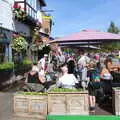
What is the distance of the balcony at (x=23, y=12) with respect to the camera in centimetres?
2575

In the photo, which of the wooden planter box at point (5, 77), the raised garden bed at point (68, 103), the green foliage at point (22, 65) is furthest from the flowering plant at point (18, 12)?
the raised garden bed at point (68, 103)

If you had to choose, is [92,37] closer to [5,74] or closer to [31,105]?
[31,105]

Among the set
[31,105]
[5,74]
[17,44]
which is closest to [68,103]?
[31,105]

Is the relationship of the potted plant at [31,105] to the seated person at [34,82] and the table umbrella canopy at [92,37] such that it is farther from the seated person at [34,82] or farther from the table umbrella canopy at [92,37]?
the table umbrella canopy at [92,37]

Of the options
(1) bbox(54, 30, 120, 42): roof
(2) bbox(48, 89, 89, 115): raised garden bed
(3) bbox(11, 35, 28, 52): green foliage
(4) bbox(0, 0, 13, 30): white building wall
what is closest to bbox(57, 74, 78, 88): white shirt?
(2) bbox(48, 89, 89, 115): raised garden bed

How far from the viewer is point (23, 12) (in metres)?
26.8

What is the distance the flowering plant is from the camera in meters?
25.6

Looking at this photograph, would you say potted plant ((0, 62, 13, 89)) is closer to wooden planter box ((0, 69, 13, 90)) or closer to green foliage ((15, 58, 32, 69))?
wooden planter box ((0, 69, 13, 90))

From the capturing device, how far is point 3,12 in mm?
23156

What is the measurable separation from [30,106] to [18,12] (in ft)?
50.9

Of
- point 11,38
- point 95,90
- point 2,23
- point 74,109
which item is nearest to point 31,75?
point 95,90

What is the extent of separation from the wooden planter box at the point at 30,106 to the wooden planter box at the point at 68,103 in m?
0.19

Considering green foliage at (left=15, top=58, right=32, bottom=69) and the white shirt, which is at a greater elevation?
green foliage at (left=15, top=58, right=32, bottom=69)

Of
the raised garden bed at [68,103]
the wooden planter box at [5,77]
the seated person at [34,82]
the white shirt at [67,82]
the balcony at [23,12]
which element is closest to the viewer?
the raised garden bed at [68,103]
